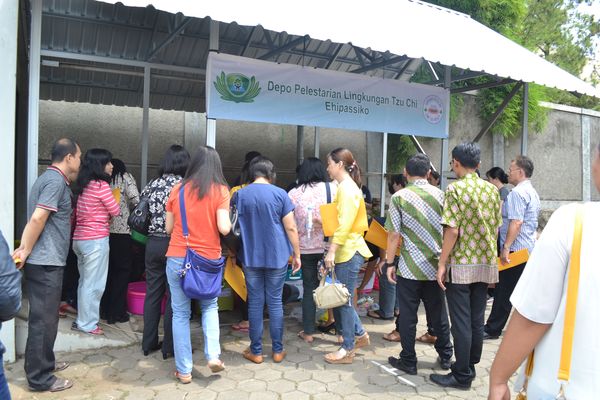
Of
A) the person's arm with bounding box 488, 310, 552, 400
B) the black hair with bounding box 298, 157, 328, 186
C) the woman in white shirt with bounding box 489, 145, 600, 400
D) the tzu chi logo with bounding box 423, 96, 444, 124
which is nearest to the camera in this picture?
the woman in white shirt with bounding box 489, 145, 600, 400

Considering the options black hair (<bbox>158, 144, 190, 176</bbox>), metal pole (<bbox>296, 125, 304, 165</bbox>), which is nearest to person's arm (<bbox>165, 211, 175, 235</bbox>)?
black hair (<bbox>158, 144, 190, 176</bbox>)

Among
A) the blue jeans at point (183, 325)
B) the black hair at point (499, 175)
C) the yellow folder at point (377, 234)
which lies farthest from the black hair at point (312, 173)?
the black hair at point (499, 175)

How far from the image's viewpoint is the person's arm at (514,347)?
1.33m

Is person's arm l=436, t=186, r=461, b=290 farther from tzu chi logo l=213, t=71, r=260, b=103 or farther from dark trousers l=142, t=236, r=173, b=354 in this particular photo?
tzu chi logo l=213, t=71, r=260, b=103

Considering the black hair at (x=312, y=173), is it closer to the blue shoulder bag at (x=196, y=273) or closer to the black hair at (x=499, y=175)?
the blue shoulder bag at (x=196, y=273)

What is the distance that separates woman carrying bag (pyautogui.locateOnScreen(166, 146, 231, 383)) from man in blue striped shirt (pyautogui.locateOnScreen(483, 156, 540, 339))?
Answer: 266cm

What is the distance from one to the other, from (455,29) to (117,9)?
4163 millimetres

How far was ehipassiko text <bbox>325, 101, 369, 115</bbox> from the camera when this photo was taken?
17.0 ft

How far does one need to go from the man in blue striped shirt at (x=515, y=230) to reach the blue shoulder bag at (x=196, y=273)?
2.71 meters

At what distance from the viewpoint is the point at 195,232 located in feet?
11.0

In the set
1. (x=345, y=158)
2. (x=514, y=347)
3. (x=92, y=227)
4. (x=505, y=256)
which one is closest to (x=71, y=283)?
(x=92, y=227)

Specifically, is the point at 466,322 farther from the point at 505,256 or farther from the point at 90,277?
the point at 90,277

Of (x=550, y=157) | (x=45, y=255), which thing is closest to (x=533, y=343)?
(x=45, y=255)

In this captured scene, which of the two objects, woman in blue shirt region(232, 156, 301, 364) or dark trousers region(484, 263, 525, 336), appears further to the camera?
dark trousers region(484, 263, 525, 336)
